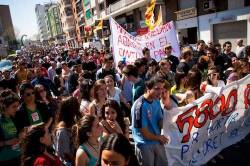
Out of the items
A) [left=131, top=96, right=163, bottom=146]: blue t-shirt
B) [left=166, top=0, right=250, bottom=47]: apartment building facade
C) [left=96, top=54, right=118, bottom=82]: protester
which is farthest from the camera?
[left=166, top=0, right=250, bottom=47]: apartment building facade

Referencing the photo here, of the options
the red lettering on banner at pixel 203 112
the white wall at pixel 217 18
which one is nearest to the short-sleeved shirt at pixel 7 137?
the red lettering on banner at pixel 203 112

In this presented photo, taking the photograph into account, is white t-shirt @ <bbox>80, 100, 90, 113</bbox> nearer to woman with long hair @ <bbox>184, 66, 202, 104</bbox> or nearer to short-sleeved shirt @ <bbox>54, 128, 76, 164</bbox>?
short-sleeved shirt @ <bbox>54, 128, 76, 164</bbox>

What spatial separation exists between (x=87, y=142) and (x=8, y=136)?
153 centimetres

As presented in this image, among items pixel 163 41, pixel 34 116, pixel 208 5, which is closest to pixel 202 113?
pixel 34 116

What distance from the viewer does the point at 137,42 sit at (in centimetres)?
924

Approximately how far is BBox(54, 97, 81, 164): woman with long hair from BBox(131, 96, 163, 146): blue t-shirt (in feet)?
2.52

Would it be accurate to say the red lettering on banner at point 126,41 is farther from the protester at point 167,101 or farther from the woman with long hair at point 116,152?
the woman with long hair at point 116,152

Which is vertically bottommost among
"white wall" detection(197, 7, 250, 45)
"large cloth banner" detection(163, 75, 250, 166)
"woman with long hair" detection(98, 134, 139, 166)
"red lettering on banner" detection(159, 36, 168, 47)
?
"large cloth banner" detection(163, 75, 250, 166)

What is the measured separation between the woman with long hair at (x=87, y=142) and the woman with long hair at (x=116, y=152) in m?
0.70

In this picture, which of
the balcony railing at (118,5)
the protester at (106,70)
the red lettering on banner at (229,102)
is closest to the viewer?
the red lettering on banner at (229,102)

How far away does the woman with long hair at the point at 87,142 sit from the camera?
9.59 feet

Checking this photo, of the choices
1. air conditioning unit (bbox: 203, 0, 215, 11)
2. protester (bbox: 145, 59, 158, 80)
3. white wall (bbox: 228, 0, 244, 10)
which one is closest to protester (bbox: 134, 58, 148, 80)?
protester (bbox: 145, 59, 158, 80)

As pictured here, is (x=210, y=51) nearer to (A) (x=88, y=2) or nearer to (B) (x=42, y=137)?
(B) (x=42, y=137)

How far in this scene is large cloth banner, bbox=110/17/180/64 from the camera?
9.06 metres
